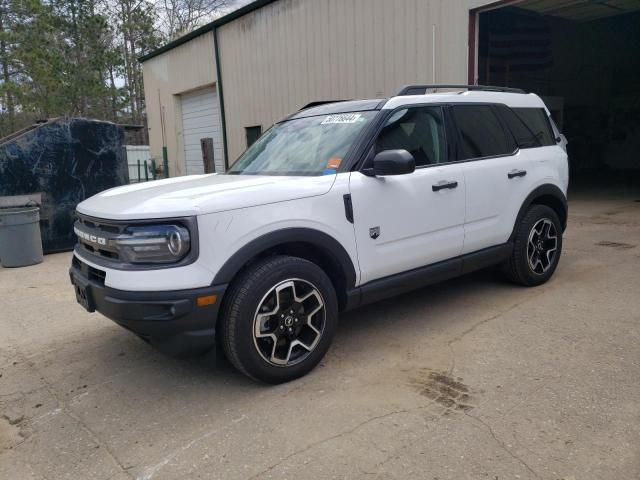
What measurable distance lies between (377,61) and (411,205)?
21.3 ft

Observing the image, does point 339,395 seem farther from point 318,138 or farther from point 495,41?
point 495,41

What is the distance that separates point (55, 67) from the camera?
2259 centimetres

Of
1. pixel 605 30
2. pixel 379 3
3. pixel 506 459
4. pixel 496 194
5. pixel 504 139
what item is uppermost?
pixel 605 30

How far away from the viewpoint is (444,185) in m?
4.00

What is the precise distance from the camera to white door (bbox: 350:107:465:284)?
140 inches

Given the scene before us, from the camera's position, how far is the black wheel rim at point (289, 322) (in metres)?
3.15

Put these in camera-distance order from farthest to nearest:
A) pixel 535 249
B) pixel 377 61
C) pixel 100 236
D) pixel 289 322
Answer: pixel 377 61 → pixel 535 249 → pixel 289 322 → pixel 100 236

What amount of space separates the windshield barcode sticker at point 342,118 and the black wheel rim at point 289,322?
1390 millimetres

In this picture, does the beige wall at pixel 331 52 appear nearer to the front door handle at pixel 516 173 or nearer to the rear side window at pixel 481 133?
the rear side window at pixel 481 133

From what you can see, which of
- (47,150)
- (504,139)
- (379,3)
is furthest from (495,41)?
(47,150)

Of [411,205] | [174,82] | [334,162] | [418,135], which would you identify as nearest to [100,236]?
[334,162]

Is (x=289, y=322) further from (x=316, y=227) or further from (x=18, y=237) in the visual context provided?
(x=18, y=237)

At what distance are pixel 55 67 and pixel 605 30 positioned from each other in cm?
2187

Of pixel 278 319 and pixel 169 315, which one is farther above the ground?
pixel 169 315
